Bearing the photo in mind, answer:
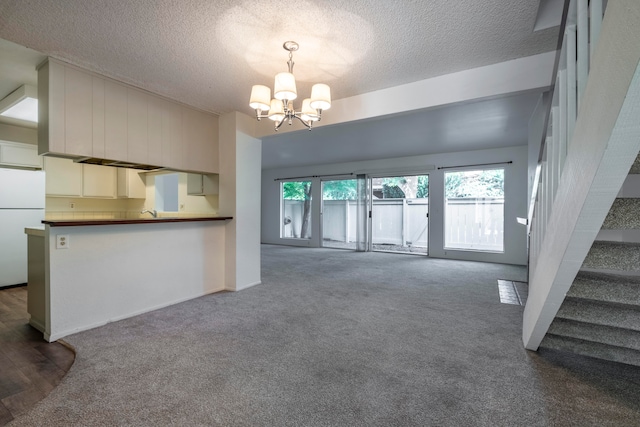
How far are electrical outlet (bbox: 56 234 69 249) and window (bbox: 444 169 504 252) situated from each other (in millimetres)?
6244

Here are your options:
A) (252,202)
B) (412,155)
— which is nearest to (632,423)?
(252,202)

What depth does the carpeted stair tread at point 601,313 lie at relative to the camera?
1.65m

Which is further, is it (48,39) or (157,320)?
(157,320)

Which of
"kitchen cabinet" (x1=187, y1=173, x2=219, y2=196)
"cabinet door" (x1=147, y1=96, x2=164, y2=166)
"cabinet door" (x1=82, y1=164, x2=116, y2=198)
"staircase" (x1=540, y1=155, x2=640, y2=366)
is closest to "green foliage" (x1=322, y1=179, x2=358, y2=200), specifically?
"kitchen cabinet" (x1=187, y1=173, x2=219, y2=196)

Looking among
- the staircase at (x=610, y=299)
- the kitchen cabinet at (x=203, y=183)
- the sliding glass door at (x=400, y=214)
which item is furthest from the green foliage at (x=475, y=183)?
the kitchen cabinet at (x=203, y=183)

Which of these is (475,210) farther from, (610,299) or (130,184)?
(130,184)

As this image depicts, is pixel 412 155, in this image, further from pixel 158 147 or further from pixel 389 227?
pixel 158 147

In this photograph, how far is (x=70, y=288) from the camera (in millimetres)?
2400

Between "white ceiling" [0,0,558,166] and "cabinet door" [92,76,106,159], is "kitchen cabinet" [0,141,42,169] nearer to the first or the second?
"white ceiling" [0,0,558,166]

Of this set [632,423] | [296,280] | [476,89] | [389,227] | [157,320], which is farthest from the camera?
[389,227]

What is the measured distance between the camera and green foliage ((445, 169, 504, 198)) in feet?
19.0

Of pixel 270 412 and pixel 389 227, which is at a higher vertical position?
pixel 389 227

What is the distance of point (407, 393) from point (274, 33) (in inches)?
95.8

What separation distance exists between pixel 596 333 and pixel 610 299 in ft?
1.83
